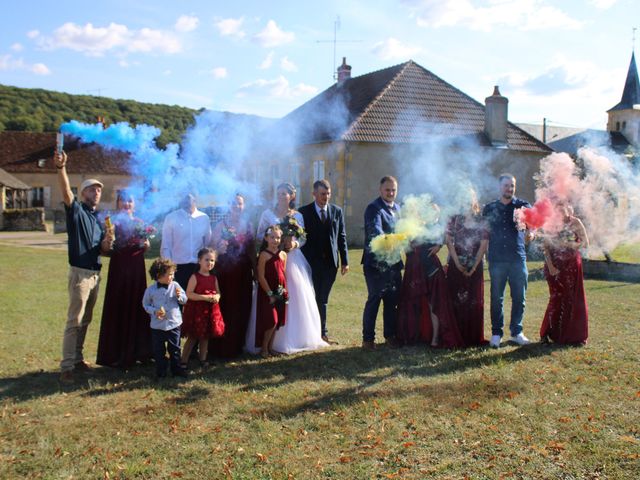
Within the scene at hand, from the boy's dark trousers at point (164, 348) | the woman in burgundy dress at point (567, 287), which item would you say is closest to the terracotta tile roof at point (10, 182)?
the boy's dark trousers at point (164, 348)

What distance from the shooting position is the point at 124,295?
6.68 m

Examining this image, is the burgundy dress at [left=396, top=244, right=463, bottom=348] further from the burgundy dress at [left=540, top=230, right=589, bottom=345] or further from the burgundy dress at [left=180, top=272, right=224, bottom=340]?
the burgundy dress at [left=180, top=272, right=224, bottom=340]

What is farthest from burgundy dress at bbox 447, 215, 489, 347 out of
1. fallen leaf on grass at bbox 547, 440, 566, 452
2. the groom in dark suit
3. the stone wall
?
the stone wall

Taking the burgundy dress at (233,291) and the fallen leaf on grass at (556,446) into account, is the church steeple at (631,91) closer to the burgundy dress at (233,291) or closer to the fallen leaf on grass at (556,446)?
the burgundy dress at (233,291)

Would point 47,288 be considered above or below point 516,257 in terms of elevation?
below

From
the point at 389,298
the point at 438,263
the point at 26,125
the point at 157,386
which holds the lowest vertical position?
the point at 157,386

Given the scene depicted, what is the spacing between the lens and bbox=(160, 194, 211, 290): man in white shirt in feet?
22.3

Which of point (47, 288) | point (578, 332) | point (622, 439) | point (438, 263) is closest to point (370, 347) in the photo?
point (438, 263)

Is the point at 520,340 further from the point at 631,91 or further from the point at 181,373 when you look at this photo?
the point at 631,91

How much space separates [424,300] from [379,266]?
809 millimetres

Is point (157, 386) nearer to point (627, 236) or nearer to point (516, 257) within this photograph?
point (516, 257)

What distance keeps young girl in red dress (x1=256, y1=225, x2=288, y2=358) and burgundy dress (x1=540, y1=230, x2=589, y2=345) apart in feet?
11.7

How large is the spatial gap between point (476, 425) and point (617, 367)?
266 cm

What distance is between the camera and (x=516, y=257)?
302 inches
